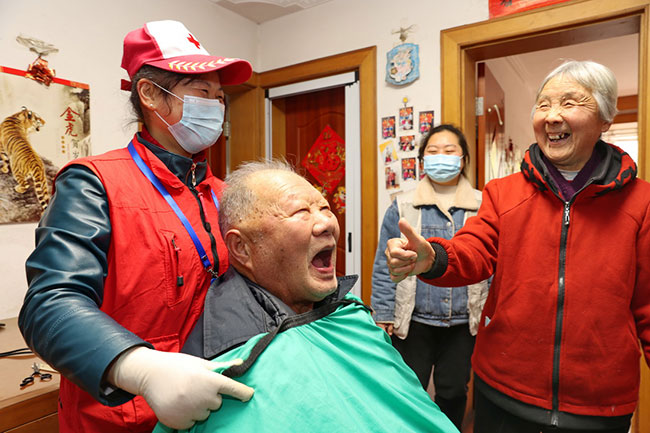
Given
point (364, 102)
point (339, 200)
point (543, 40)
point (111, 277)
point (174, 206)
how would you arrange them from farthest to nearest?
point (339, 200) → point (364, 102) → point (543, 40) → point (174, 206) → point (111, 277)

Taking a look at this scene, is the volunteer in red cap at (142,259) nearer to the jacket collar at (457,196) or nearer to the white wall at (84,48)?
the jacket collar at (457,196)

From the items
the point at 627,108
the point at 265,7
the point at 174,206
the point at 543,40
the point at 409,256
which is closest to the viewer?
the point at 174,206

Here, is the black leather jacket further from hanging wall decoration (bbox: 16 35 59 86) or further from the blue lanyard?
hanging wall decoration (bbox: 16 35 59 86)

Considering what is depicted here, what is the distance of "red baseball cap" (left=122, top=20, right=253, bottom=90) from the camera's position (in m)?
1.09

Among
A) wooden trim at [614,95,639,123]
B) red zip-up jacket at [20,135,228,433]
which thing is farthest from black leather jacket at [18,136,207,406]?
wooden trim at [614,95,639,123]

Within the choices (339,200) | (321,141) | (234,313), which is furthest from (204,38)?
(234,313)

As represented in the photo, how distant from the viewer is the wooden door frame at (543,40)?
2199 millimetres

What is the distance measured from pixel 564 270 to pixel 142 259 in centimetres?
118

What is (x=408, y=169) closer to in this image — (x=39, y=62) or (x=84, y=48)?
(x=84, y=48)

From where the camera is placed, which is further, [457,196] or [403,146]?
[403,146]

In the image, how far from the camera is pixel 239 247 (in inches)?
43.9

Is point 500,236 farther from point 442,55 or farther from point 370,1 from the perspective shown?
point 370,1

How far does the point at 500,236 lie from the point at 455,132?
Answer: 977 mm

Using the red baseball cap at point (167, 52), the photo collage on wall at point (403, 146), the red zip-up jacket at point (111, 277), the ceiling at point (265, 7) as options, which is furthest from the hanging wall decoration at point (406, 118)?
the red zip-up jacket at point (111, 277)
